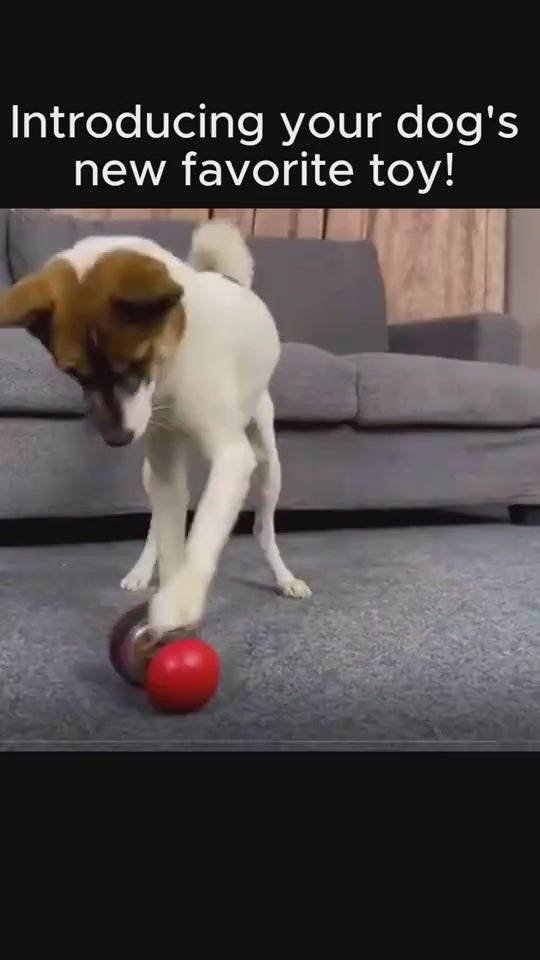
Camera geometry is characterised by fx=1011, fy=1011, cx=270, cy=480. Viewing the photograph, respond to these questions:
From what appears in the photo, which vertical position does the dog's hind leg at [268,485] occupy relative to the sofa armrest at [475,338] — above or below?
below

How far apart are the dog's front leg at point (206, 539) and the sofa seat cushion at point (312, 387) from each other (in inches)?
37.0

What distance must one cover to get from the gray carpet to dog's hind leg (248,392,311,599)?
0.13 feet

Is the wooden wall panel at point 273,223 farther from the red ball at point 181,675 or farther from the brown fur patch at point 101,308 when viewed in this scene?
the red ball at point 181,675

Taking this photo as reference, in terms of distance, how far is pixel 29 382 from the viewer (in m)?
1.91

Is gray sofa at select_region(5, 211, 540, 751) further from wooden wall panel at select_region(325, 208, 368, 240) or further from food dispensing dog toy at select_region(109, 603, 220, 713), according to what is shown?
wooden wall panel at select_region(325, 208, 368, 240)

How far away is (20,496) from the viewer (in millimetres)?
1952

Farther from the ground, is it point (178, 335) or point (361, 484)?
point (178, 335)

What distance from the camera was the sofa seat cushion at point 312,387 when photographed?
7.01ft

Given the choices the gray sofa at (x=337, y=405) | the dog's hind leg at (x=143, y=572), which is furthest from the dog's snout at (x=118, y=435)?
the gray sofa at (x=337, y=405)
